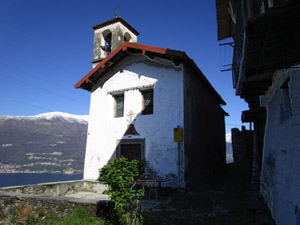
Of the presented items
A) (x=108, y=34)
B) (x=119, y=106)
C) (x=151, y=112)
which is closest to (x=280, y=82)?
(x=151, y=112)

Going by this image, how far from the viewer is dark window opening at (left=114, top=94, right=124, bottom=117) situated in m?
12.1

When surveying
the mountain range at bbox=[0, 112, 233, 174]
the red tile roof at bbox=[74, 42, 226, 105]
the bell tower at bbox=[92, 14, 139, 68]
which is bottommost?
the mountain range at bbox=[0, 112, 233, 174]

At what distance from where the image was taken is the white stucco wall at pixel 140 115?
10.0 meters

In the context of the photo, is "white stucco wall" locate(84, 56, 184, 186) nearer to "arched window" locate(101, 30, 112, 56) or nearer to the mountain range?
"arched window" locate(101, 30, 112, 56)

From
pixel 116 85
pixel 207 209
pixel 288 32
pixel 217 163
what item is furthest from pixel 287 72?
pixel 217 163

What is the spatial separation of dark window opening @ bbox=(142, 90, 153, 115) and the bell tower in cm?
556

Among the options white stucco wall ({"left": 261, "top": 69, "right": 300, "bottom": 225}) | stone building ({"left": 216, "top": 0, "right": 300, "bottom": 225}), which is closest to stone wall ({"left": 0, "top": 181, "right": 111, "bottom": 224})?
white stucco wall ({"left": 261, "top": 69, "right": 300, "bottom": 225})

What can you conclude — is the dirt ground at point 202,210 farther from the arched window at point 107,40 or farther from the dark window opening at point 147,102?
the arched window at point 107,40

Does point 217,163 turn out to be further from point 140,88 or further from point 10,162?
point 10,162

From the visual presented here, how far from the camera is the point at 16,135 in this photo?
18312 centimetres

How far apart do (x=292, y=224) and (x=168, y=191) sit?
595 cm

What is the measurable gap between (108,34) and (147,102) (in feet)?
27.5

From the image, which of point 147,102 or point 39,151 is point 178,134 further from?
point 39,151

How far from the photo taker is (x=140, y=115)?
11016mm
